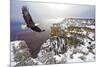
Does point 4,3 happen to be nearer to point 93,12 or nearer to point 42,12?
point 42,12

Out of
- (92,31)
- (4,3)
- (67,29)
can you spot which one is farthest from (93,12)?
(4,3)

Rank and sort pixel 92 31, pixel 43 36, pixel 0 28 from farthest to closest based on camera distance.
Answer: pixel 92 31 → pixel 43 36 → pixel 0 28

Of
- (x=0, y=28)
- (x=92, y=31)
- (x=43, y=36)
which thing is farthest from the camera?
(x=92, y=31)

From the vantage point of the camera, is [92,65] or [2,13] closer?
[2,13]

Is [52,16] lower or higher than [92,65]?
A: higher

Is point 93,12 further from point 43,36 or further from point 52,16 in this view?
point 43,36

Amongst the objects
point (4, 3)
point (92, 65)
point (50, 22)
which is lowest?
point (92, 65)

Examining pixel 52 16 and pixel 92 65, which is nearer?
pixel 52 16

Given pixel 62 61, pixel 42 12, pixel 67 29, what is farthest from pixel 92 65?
pixel 42 12

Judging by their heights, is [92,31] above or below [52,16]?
below
